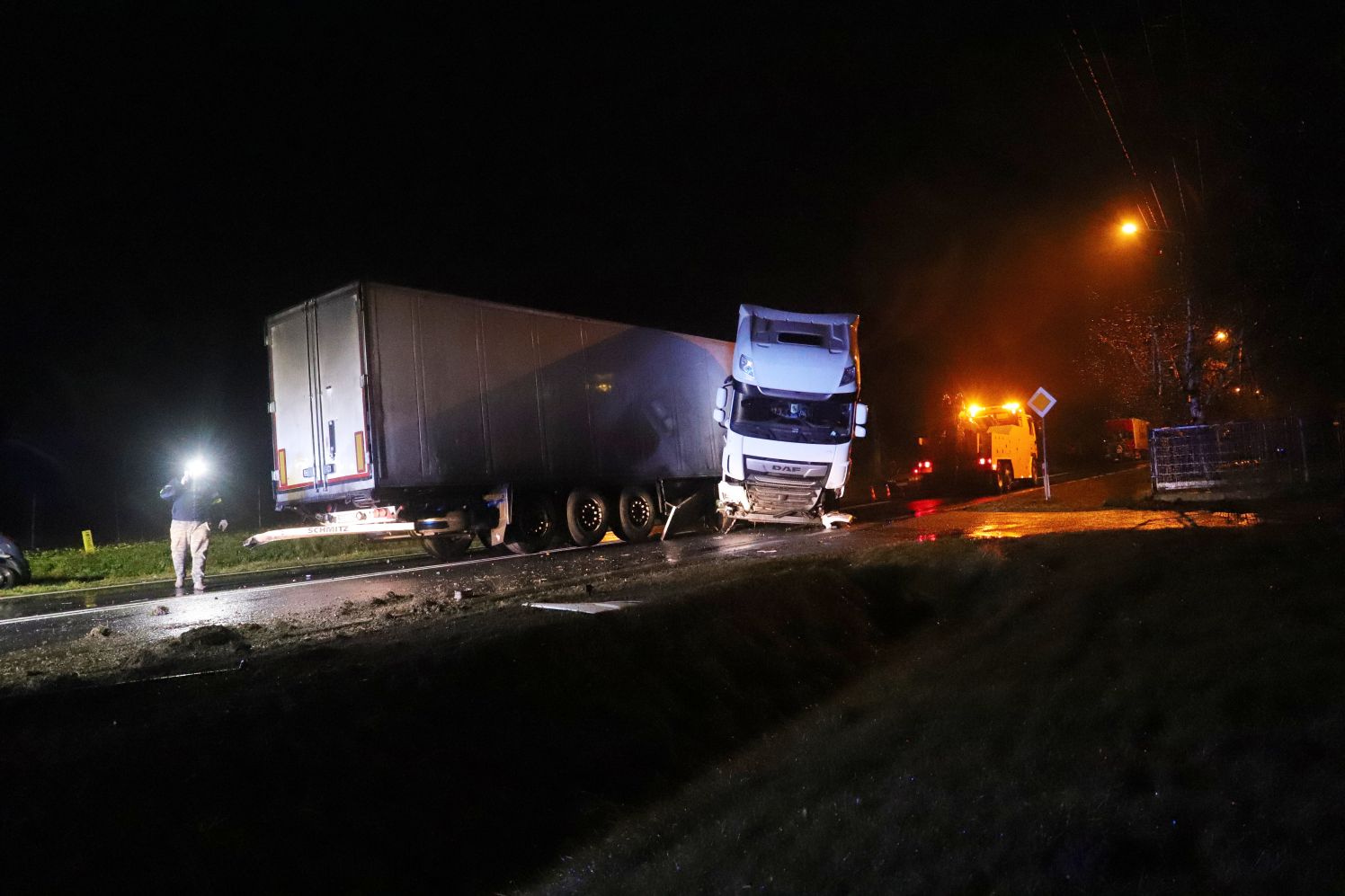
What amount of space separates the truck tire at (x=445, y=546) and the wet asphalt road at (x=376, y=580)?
36 cm

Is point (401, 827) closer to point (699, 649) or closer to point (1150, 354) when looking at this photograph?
point (699, 649)

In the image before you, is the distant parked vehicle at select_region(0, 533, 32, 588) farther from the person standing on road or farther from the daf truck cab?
the daf truck cab

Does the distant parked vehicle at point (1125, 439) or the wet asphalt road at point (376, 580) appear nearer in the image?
the wet asphalt road at point (376, 580)

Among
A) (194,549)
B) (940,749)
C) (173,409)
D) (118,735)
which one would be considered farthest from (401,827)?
(173,409)

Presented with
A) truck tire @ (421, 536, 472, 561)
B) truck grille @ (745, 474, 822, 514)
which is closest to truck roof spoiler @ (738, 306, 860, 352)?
truck grille @ (745, 474, 822, 514)

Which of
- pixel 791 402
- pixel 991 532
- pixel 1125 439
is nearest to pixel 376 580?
pixel 791 402

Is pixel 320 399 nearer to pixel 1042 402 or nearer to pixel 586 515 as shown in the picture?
pixel 586 515

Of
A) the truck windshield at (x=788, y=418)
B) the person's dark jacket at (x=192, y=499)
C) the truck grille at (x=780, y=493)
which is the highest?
the truck windshield at (x=788, y=418)

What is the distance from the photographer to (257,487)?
29.6 meters

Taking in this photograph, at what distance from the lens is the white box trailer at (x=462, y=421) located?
1420cm

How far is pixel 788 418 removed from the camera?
53.3 feet

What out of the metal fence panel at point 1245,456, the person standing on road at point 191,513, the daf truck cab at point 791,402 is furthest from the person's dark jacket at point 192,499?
the metal fence panel at point 1245,456

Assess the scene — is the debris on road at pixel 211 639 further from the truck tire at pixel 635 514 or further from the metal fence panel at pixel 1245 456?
the metal fence panel at pixel 1245 456

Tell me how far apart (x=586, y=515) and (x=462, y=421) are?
10.9 ft
